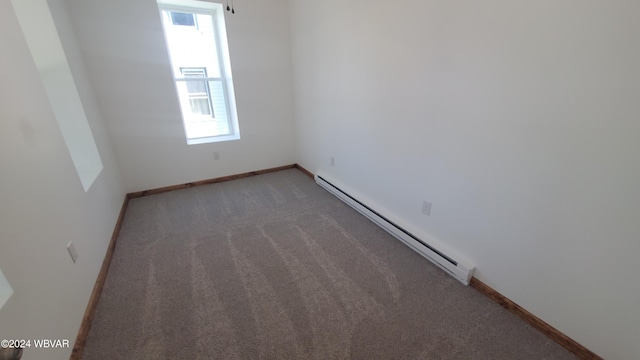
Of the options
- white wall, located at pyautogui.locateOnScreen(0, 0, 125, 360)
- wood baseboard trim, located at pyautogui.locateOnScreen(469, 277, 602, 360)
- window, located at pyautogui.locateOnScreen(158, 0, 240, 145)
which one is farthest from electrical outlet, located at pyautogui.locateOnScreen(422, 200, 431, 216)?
window, located at pyautogui.locateOnScreen(158, 0, 240, 145)

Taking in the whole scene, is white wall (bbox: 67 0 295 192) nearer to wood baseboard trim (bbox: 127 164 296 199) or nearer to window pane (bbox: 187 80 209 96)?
wood baseboard trim (bbox: 127 164 296 199)

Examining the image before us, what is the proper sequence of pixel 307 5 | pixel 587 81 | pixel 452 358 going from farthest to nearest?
pixel 307 5 → pixel 452 358 → pixel 587 81

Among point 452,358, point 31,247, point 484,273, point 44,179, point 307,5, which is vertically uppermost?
point 307,5

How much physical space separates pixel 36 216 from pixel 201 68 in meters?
2.68

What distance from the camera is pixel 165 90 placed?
116 inches

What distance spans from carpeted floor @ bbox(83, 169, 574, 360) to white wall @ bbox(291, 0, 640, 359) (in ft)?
1.03

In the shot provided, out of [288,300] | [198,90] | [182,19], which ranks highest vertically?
[182,19]

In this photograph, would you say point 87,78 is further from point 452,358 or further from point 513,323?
point 513,323

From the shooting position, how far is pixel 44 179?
1.34 m

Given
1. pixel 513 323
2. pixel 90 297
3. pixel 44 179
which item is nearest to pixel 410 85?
pixel 513 323

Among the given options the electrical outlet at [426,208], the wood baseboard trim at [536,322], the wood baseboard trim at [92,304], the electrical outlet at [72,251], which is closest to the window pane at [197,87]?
the wood baseboard trim at [92,304]

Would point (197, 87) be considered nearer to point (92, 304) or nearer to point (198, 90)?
point (198, 90)

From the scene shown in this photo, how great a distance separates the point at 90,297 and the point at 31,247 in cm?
65

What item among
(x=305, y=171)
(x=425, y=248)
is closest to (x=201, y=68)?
(x=305, y=171)
